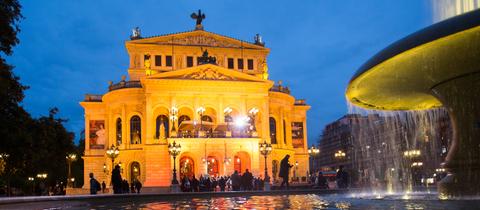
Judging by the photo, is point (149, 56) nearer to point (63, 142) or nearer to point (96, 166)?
point (96, 166)

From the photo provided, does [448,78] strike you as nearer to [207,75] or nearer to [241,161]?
[241,161]

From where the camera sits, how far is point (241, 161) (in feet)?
177

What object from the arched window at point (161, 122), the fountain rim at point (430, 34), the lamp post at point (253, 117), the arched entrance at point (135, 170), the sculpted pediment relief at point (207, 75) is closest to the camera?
the fountain rim at point (430, 34)

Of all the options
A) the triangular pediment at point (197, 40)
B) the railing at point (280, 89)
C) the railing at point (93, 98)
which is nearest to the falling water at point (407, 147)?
the railing at point (280, 89)

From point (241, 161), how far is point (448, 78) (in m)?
42.4

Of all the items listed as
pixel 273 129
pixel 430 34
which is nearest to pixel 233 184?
pixel 430 34

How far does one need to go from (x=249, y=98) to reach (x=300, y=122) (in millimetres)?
13639

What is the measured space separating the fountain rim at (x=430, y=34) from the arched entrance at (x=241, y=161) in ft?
136

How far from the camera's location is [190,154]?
5091 centimetres

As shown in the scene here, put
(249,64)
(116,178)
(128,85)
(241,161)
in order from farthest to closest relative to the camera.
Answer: (249,64), (128,85), (241,161), (116,178)

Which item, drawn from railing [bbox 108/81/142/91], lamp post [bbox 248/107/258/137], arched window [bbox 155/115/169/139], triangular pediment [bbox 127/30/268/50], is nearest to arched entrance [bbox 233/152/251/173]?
lamp post [bbox 248/107/258/137]

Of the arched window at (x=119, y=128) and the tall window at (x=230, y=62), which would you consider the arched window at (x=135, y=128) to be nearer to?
the arched window at (x=119, y=128)

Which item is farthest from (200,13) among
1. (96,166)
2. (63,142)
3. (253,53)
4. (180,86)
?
(63,142)

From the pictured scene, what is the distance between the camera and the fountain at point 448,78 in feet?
33.5
